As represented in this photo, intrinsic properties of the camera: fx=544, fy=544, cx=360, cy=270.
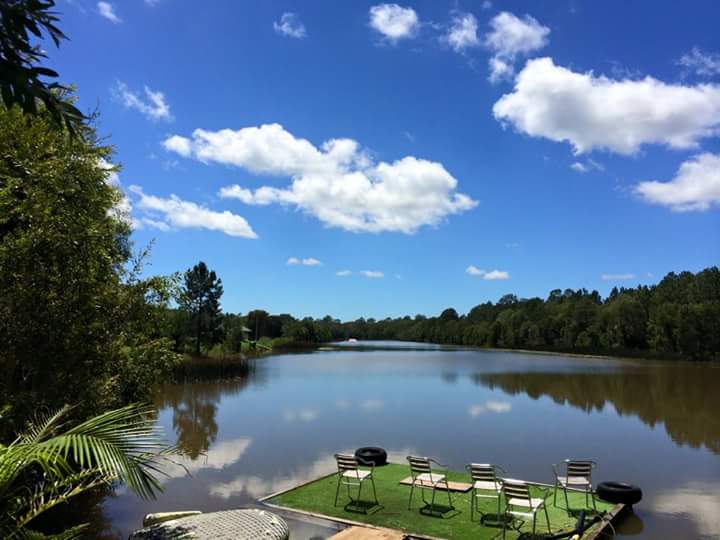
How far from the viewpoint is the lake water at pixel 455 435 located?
9.63 m

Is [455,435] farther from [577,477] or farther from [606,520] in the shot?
[606,520]

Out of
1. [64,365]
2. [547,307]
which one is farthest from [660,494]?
Answer: [547,307]

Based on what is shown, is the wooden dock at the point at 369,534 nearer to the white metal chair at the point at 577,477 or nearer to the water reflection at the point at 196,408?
the water reflection at the point at 196,408

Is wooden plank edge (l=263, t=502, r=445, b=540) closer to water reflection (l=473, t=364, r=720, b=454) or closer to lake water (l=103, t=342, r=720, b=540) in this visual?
lake water (l=103, t=342, r=720, b=540)

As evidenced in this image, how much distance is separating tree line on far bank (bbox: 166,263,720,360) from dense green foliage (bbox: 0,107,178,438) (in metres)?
23.6

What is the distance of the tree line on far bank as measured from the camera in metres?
60.2

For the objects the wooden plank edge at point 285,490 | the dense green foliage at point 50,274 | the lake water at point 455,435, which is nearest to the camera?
the dense green foliage at point 50,274

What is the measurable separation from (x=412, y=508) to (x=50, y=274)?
234 inches

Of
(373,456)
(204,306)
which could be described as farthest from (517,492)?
(204,306)

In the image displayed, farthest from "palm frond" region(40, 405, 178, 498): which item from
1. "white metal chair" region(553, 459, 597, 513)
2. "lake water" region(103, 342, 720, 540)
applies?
"white metal chair" region(553, 459, 597, 513)

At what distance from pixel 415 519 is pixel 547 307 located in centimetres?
10995

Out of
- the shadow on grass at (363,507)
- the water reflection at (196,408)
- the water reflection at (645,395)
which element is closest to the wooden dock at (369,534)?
the shadow on grass at (363,507)

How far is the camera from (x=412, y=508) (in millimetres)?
8227

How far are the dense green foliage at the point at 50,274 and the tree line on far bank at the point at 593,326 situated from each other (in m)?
23.6
